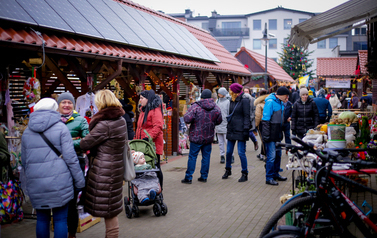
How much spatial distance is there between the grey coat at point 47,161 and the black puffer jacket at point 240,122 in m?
4.85

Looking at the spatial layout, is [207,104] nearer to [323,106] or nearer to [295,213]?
[323,106]

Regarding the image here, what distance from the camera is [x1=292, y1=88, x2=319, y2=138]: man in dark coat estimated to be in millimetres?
9164

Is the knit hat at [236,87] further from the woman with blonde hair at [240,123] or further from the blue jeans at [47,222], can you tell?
the blue jeans at [47,222]

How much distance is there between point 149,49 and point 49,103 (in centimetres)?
652

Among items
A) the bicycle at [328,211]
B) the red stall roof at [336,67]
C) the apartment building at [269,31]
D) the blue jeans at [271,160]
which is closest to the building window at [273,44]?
the apartment building at [269,31]

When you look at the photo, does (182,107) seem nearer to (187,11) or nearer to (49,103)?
(49,103)

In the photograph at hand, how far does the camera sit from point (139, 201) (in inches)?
244

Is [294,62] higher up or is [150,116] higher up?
[294,62]

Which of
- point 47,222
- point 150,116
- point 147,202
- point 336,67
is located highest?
point 336,67

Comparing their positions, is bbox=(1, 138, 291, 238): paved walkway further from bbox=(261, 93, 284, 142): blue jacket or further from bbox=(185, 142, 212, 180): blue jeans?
bbox=(261, 93, 284, 142): blue jacket

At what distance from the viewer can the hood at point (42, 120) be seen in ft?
A: 13.8

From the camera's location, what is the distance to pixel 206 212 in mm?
6414

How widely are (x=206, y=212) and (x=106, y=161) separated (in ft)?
8.10

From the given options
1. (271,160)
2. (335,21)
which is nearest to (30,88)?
(271,160)
